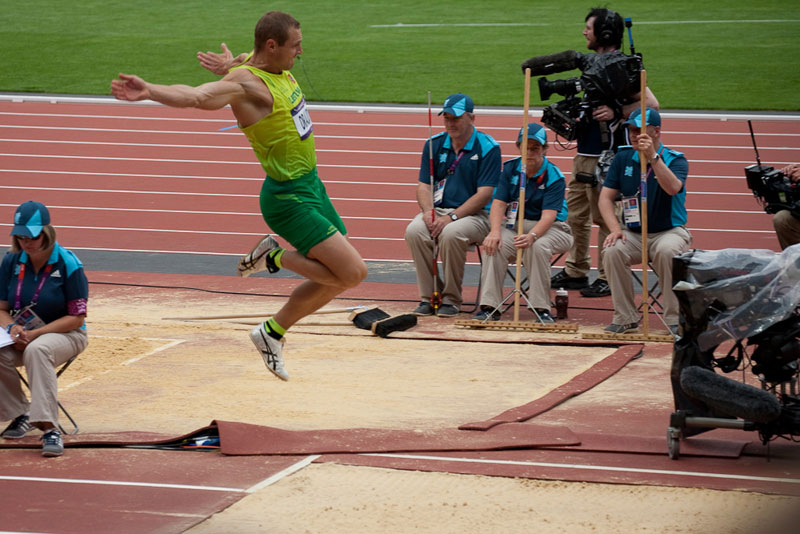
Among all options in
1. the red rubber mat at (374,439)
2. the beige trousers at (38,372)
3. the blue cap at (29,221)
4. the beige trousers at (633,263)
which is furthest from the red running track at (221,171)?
the blue cap at (29,221)

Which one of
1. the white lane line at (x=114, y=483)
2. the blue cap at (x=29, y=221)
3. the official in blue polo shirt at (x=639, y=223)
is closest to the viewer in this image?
the white lane line at (x=114, y=483)

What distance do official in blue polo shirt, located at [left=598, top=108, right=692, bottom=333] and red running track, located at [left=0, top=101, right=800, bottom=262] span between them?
2.56m

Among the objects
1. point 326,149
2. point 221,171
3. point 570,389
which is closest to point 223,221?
point 221,171

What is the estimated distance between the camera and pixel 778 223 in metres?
9.20

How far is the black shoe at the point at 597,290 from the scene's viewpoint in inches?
414

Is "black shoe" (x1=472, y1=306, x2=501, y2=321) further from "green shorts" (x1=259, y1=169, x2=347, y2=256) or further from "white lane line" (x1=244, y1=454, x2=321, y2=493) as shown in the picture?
"white lane line" (x1=244, y1=454, x2=321, y2=493)

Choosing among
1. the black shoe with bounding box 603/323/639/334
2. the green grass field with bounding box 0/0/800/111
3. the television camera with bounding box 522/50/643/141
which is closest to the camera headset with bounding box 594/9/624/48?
the television camera with bounding box 522/50/643/141

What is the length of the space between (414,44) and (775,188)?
19.1 m

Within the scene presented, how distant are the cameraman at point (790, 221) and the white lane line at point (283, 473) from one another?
4.68 meters

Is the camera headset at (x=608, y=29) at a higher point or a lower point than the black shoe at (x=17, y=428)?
higher

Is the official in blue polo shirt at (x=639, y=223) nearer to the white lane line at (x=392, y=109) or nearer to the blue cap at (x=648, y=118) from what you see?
the blue cap at (x=648, y=118)

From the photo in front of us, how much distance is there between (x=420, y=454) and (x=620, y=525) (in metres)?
1.36

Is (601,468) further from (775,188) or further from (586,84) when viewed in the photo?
(586,84)

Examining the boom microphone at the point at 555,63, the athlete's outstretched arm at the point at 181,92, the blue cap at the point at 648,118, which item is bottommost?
the blue cap at the point at 648,118
